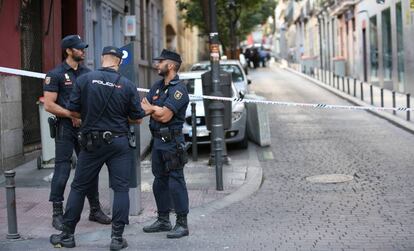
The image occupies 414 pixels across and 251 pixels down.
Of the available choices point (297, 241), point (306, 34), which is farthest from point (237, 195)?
point (306, 34)

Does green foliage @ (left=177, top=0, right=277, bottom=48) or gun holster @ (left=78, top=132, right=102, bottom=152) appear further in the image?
green foliage @ (left=177, top=0, right=277, bottom=48)

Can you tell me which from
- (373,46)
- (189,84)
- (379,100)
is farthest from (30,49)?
(373,46)

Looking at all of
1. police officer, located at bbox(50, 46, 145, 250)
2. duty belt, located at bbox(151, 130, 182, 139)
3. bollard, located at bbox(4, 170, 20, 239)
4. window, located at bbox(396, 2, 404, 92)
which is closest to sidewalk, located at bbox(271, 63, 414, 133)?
window, located at bbox(396, 2, 404, 92)

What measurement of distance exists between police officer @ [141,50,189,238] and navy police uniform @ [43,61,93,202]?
0.87 metres

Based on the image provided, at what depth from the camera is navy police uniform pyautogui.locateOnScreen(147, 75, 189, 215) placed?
6363 mm

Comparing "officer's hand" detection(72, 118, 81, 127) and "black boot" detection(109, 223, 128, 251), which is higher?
"officer's hand" detection(72, 118, 81, 127)

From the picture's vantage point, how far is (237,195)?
28.1 ft

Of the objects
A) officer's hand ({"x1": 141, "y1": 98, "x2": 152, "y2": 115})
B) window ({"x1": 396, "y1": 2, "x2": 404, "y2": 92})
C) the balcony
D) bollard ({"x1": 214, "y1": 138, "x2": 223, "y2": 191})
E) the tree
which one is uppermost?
the balcony

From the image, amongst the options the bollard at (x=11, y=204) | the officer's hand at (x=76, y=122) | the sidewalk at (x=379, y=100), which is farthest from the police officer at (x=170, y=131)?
the sidewalk at (x=379, y=100)

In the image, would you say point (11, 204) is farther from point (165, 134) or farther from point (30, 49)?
point (30, 49)

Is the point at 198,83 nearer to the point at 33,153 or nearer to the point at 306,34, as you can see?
the point at 33,153

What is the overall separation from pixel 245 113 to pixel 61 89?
6.34 meters

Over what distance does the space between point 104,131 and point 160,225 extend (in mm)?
1392

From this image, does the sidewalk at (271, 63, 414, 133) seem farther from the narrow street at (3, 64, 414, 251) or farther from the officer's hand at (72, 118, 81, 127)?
the officer's hand at (72, 118, 81, 127)
